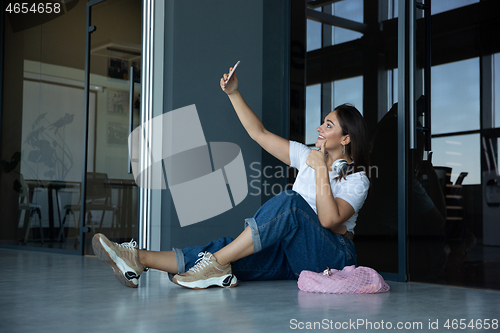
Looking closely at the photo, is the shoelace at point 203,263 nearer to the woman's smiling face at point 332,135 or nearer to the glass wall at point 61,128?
the woman's smiling face at point 332,135

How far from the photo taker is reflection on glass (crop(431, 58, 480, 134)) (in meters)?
2.06

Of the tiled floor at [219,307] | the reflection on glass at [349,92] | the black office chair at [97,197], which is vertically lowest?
the tiled floor at [219,307]

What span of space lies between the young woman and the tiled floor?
0.22ft

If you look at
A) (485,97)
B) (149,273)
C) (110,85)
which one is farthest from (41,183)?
(485,97)

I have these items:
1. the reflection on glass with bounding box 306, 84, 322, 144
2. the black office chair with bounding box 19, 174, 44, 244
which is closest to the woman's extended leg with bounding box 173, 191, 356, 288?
the reflection on glass with bounding box 306, 84, 322, 144

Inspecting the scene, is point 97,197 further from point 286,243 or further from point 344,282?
point 344,282

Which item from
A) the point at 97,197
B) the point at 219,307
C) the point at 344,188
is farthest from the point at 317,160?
the point at 97,197

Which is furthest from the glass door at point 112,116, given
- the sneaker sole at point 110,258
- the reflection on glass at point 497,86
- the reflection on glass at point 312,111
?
the reflection on glass at point 497,86

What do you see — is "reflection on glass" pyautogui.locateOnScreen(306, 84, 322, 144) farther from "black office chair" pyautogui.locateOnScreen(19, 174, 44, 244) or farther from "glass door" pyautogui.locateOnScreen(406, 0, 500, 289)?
"black office chair" pyautogui.locateOnScreen(19, 174, 44, 244)

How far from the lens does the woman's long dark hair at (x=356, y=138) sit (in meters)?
2.07

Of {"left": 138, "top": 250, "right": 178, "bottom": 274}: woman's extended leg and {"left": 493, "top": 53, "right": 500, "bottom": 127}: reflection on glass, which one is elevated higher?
{"left": 493, "top": 53, "right": 500, "bottom": 127}: reflection on glass

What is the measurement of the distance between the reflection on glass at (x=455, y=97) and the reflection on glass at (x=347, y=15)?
0.51 meters

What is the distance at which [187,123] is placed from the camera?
2.71 m

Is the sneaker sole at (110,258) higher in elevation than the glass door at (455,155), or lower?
lower
